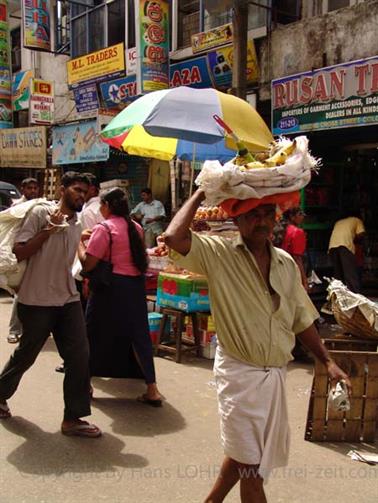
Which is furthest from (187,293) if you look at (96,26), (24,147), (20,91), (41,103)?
(20,91)

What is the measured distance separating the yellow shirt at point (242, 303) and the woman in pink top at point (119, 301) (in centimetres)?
210

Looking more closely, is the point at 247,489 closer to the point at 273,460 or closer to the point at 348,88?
the point at 273,460

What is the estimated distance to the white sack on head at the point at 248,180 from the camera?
227 cm

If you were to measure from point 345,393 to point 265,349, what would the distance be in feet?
1.81

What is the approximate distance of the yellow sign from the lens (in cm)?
1216

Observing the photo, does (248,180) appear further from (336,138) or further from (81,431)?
(336,138)

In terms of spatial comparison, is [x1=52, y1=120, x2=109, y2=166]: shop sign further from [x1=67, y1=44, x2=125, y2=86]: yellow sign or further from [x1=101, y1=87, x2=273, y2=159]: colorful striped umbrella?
[x1=101, y1=87, x2=273, y2=159]: colorful striped umbrella

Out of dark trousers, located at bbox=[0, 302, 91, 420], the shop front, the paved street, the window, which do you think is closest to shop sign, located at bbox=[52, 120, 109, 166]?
the window

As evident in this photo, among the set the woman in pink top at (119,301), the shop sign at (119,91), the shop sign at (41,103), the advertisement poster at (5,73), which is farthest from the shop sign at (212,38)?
the advertisement poster at (5,73)

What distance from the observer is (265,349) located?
238 centimetres

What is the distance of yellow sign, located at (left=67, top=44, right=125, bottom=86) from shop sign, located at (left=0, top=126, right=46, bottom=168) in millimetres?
1626

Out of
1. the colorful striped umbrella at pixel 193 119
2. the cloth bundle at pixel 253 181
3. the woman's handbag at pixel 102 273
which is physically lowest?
the woman's handbag at pixel 102 273

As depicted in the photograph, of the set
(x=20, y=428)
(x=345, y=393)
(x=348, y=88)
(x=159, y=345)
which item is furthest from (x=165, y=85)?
(x=345, y=393)

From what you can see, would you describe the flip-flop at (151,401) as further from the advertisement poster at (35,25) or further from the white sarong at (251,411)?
the advertisement poster at (35,25)
